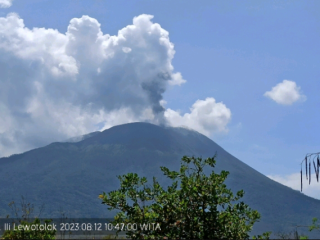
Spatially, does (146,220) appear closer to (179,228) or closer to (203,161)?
(179,228)

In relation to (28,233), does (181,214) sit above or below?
above

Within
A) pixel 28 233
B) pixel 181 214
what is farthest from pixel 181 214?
pixel 28 233

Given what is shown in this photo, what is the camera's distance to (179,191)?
11.7m

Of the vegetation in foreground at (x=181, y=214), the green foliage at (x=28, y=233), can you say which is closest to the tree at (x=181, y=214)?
the vegetation in foreground at (x=181, y=214)

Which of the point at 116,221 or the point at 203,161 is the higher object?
the point at 203,161

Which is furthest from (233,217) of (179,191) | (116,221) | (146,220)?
(116,221)

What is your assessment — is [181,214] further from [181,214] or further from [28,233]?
[28,233]

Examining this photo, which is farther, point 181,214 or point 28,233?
point 28,233

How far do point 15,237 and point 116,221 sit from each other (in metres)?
2.87

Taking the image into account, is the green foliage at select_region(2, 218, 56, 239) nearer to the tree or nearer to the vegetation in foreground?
the vegetation in foreground

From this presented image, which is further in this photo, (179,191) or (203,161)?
(203,161)

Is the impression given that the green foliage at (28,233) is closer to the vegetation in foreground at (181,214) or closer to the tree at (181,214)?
the vegetation in foreground at (181,214)

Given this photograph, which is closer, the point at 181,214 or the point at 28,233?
the point at 181,214

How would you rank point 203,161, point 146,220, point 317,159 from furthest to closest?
point 203,161 < point 146,220 < point 317,159
